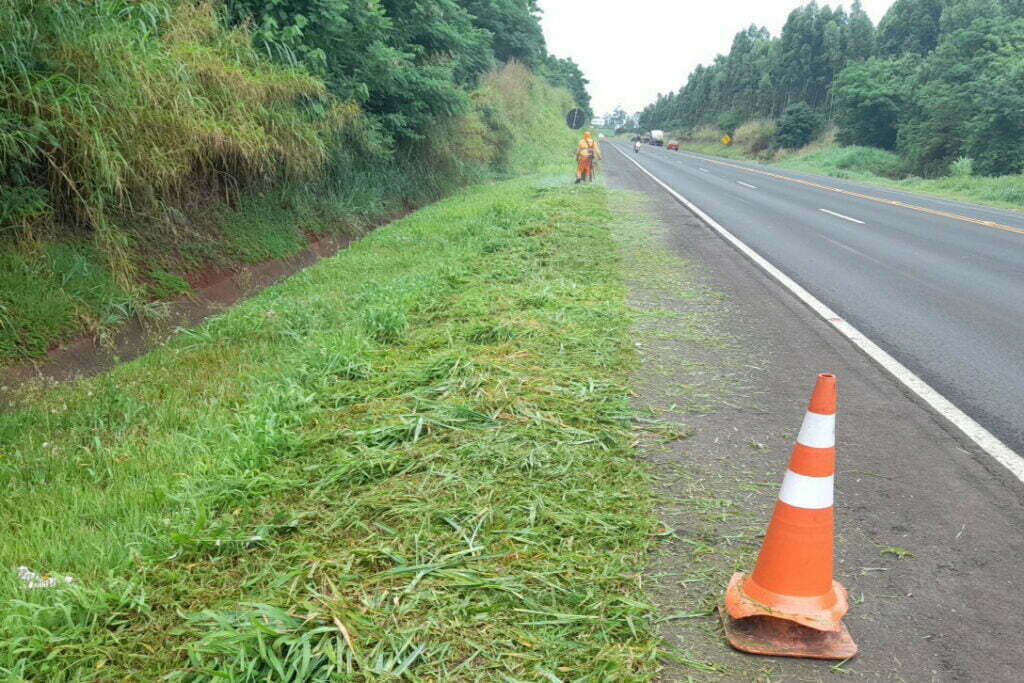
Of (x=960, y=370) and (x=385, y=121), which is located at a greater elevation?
(x=385, y=121)

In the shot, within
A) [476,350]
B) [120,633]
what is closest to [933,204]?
[476,350]

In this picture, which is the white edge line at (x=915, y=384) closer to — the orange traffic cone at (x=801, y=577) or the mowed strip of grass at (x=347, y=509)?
the orange traffic cone at (x=801, y=577)

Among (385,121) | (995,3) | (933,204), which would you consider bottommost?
(933,204)

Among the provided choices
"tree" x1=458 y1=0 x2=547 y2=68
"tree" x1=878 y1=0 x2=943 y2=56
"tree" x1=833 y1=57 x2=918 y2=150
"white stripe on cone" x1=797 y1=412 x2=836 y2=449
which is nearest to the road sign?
"tree" x1=458 y1=0 x2=547 y2=68

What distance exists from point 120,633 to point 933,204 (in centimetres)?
2325

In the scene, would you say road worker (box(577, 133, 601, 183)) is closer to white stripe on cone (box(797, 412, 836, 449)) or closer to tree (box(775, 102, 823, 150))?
white stripe on cone (box(797, 412, 836, 449))

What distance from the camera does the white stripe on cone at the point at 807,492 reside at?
8.41 ft

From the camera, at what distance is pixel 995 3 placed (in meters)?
42.0

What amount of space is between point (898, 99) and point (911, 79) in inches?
74.4

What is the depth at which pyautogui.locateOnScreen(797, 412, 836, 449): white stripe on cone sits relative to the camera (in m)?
2.62

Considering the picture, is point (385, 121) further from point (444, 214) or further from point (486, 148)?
point (486, 148)

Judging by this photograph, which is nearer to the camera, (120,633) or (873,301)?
(120,633)

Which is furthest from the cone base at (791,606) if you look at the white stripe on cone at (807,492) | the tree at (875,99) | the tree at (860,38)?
the tree at (860,38)

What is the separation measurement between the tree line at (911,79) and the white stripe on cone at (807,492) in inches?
1338
